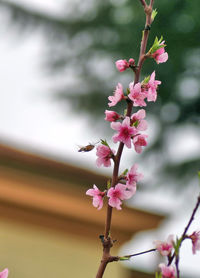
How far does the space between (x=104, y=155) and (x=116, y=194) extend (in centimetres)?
4

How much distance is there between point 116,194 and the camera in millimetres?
386

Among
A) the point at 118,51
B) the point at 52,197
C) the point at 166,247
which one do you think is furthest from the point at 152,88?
the point at 118,51

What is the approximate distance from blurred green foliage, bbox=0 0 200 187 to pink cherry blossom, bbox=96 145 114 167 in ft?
14.4

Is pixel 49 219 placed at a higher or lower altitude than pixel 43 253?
higher

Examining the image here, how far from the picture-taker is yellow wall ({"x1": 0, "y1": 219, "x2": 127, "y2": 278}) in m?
2.57

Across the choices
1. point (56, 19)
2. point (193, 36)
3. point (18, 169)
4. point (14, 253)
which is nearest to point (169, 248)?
point (18, 169)

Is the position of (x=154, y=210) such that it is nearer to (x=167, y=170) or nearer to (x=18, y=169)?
(x=18, y=169)

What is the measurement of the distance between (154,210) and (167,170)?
2.32 meters

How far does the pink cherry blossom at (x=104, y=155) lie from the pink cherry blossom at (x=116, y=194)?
0.09 ft

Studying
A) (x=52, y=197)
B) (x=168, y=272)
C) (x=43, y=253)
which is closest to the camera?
(x=168, y=272)

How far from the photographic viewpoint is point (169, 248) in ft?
1.28

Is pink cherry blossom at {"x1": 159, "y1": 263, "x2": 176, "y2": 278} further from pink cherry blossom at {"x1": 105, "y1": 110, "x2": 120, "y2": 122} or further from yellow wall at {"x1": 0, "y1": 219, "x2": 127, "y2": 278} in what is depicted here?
yellow wall at {"x1": 0, "y1": 219, "x2": 127, "y2": 278}

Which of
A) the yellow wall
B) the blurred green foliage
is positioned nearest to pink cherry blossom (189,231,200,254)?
the yellow wall

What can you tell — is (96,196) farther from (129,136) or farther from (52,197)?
(52,197)
